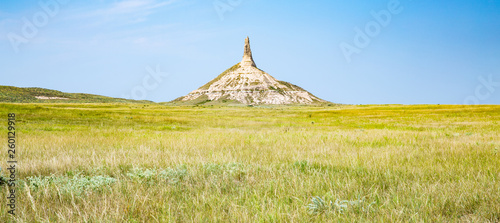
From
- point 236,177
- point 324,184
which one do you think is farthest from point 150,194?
point 324,184

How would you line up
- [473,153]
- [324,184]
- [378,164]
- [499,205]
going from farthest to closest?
[473,153] → [378,164] → [324,184] → [499,205]

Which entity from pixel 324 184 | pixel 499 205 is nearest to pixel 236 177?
pixel 324 184

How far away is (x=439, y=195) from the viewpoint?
11.7 feet

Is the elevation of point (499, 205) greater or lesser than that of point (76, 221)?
greater

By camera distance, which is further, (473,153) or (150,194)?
(473,153)

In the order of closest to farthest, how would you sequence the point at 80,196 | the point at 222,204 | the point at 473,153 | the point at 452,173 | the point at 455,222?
the point at 455,222 → the point at 222,204 → the point at 80,196 → the point at 452,173 → the point at 473,153

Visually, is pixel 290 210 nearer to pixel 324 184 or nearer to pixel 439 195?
pixel 324 184

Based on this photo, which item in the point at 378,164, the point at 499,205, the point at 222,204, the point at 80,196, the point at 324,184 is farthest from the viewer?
the point at 378,164

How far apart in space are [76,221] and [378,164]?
5574mm

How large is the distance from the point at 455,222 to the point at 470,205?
82 centimetres

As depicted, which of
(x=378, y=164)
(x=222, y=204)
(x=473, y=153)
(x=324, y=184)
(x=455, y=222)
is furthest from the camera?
(x=473, y=153)

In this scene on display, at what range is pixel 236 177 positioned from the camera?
509 centimetres

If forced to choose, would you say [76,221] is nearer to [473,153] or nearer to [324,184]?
[324,184]

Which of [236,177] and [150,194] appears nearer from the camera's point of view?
[150,194]
